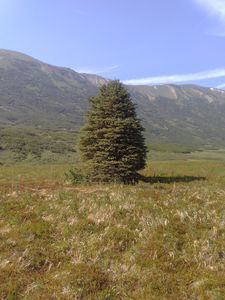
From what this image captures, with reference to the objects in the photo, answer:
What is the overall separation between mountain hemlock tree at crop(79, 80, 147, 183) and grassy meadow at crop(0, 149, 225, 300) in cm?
2034

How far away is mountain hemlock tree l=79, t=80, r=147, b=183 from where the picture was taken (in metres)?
34.2

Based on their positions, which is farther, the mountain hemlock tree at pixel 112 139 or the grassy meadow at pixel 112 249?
the mountain hemlock tree at pixel 112 139

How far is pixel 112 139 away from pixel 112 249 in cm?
2517

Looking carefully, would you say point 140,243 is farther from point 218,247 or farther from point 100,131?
point 100,131

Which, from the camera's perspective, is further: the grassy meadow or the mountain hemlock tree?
the mountain hemlock tree

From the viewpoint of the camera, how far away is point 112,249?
9516 millimetres

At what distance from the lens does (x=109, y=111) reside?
36.5 m

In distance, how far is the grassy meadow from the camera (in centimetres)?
771

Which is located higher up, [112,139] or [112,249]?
[112,249]

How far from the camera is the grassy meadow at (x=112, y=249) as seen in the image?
7.71 m

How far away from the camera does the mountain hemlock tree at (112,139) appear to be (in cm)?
3425

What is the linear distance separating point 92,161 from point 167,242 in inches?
998

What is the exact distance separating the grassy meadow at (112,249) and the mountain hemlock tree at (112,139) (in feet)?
66.7

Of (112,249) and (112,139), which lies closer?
(112,249)
